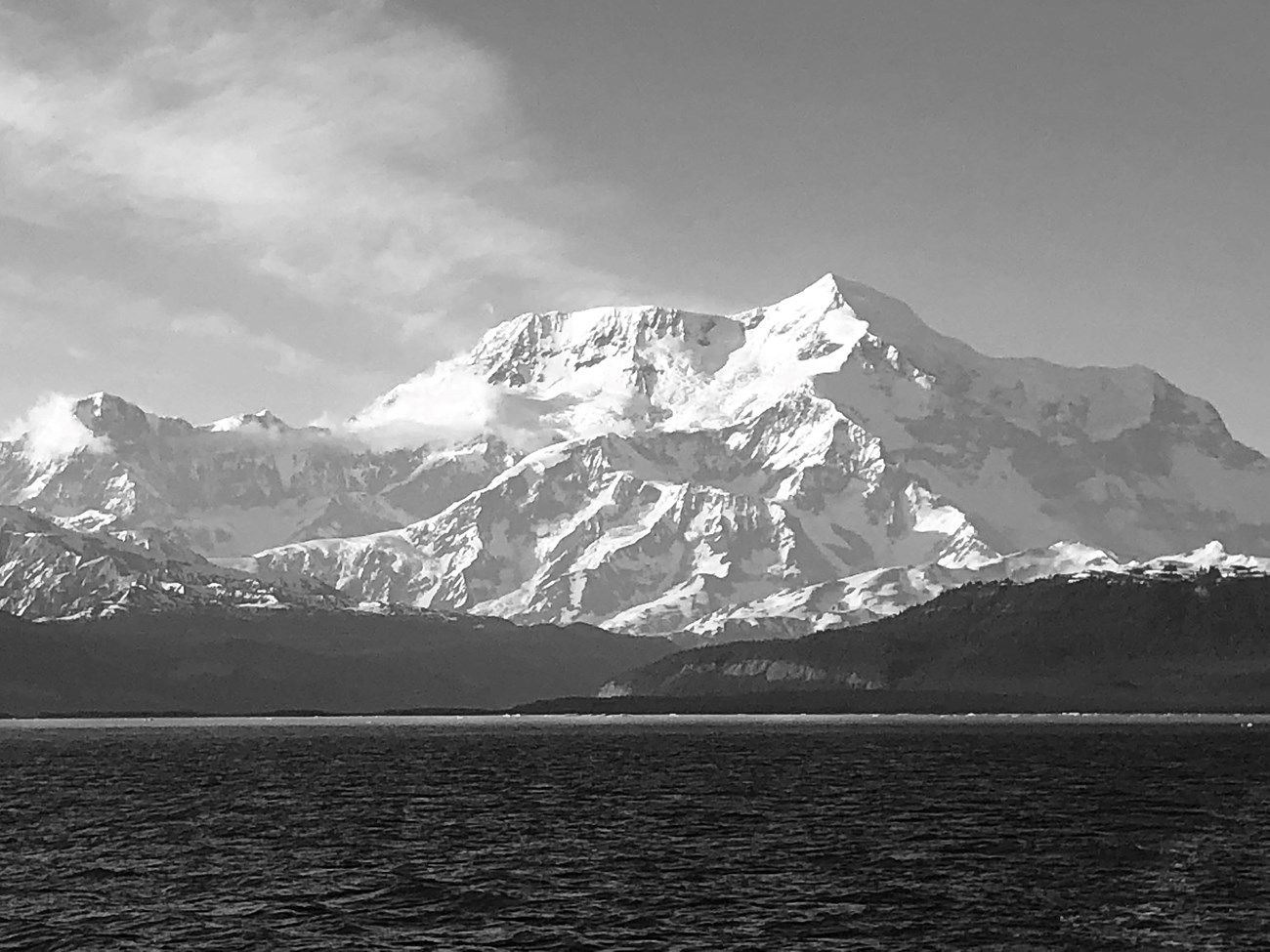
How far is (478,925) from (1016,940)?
2458 cm

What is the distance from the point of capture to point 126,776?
198375 mm

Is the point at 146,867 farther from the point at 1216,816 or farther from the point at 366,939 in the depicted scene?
the point at 1216,816

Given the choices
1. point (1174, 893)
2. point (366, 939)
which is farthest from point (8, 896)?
point (1174, 893)

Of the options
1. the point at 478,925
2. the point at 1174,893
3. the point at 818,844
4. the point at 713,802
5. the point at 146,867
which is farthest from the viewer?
the point at 713,802

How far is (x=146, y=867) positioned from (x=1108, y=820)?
6634 centimetres

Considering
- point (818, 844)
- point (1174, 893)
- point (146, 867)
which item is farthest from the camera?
point (818, 844)

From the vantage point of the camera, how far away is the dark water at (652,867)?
81.9 meters

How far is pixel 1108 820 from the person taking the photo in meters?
128

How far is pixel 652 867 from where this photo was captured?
343 ft

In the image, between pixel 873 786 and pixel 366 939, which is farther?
pixel 873 786

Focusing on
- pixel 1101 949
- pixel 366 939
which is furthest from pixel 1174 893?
pixel 366 939

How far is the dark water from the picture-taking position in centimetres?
8194

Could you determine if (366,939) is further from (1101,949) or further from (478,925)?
(1101,949)

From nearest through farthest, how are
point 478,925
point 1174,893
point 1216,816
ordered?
point 478,925 → point 1174,893 → point 1216,816
